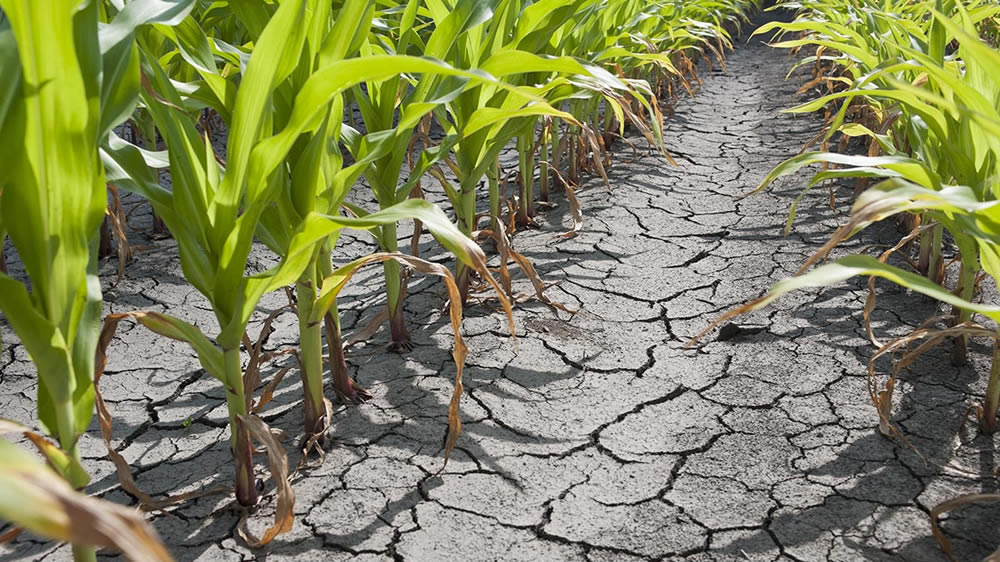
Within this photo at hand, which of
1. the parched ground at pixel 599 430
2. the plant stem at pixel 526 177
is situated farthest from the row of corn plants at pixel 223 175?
the plant stem at pixel 526 177

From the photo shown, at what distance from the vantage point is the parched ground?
1209mm

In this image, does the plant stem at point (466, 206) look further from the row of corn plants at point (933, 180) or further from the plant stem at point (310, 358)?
the row of corn plants at point (933, 180)

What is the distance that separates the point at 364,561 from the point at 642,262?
135cm

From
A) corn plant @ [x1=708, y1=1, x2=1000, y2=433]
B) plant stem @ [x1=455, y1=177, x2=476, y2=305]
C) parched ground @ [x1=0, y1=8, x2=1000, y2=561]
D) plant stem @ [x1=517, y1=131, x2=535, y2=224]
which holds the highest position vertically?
corn plant @ [x1=708, y1=1, x2=1000, y2=433]

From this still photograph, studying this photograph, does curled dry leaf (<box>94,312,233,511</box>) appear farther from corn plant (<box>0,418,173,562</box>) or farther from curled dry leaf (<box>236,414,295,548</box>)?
corn plant (<box>0,418,173,562</box>)

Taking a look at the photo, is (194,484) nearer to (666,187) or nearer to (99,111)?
(99,111)

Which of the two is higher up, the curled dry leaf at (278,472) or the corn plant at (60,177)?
the corn plant at (60,177)

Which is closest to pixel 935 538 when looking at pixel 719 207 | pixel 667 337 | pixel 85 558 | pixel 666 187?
pixel 667 337

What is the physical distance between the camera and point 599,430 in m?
1.50

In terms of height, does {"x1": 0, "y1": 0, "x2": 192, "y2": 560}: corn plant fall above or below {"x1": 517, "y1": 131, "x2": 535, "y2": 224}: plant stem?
above

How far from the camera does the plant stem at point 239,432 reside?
3.72 ft

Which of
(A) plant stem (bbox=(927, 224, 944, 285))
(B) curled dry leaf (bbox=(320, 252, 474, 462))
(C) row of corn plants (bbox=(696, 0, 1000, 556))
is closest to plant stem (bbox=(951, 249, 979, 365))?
(C) row of corn plants (bbox=(696, 0, 1000, 556))

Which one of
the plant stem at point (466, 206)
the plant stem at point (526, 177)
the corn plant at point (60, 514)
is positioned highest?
the corn plant at point (60, 514)

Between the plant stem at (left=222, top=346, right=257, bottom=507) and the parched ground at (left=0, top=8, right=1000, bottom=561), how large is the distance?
0.04 metres
